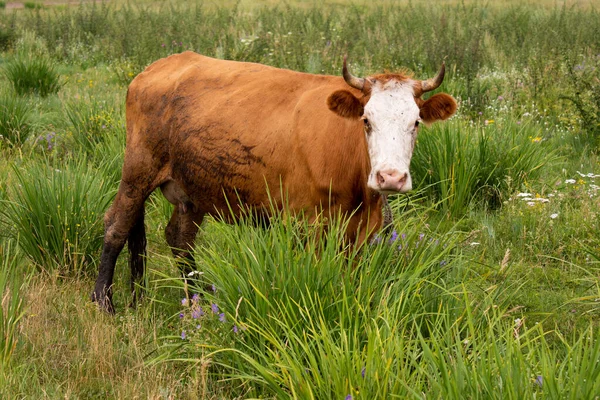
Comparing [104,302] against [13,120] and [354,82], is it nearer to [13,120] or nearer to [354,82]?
[354,82]

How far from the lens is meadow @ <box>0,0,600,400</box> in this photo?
301 centimetres

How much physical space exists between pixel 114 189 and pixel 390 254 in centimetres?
274

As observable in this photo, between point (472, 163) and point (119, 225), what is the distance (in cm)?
282

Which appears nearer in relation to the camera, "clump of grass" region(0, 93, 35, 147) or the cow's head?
the cow's head

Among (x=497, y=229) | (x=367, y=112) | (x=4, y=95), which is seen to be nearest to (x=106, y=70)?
(x=4, y=95)

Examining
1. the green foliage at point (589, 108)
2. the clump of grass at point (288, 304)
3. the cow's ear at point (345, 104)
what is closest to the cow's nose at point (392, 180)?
the clump of grass at point (288, 304)

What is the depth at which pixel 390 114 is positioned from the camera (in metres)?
4.05

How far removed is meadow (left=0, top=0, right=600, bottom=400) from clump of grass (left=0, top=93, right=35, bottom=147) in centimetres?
3

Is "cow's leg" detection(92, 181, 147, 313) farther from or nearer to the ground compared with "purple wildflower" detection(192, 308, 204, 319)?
nearer to the ground

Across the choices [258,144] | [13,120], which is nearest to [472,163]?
[258,144]

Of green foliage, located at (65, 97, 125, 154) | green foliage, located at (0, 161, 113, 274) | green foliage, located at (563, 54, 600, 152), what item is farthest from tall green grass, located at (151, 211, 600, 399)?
green foliage, located at (563, 54, 600, 152)

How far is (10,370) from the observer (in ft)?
11.5

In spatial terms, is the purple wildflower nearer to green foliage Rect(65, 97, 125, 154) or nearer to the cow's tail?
the cow's tail

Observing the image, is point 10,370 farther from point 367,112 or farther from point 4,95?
point 4,95
